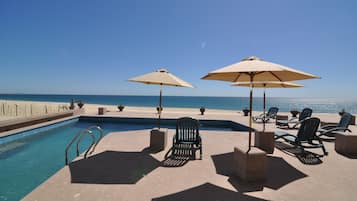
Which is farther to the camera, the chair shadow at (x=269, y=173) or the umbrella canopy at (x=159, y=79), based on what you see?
the umbrella canopy at (x=159, y=79)

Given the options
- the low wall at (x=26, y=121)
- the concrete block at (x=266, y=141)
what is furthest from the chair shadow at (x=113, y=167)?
the low wall at (x=26, y=121)

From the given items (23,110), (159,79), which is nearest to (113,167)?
(159,79)

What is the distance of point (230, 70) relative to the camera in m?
3.04

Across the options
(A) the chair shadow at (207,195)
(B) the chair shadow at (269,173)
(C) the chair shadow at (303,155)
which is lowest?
(A) the chair shadow at (207,195)

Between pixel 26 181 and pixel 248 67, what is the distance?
15.9 ft

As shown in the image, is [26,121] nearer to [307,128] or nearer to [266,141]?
[266,141]

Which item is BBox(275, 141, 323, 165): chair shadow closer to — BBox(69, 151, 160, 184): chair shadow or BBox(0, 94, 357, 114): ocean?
BBox(69, 151, 160, 184): chair shadow

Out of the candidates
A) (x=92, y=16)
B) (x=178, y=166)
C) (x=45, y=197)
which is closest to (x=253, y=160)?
(x=178, y=166)

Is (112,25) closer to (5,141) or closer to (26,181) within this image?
(5,141)

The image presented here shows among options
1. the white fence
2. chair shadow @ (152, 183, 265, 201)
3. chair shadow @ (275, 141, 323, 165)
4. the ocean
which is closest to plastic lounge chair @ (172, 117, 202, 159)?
chair shadow @ (152, 183, 265, 201)

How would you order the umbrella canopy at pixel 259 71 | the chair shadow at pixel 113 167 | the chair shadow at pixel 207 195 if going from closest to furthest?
the chair shadow at pixel 207 195 < the umbrella canopy at pixel 259 71 < the chair shadow at pixel 113 167

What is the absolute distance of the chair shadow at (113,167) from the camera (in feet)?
10.3

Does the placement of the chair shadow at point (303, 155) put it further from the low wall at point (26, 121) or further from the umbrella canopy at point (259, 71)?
the low wall at point (26, 121)

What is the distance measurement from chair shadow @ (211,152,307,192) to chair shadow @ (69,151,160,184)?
4.48 ft
